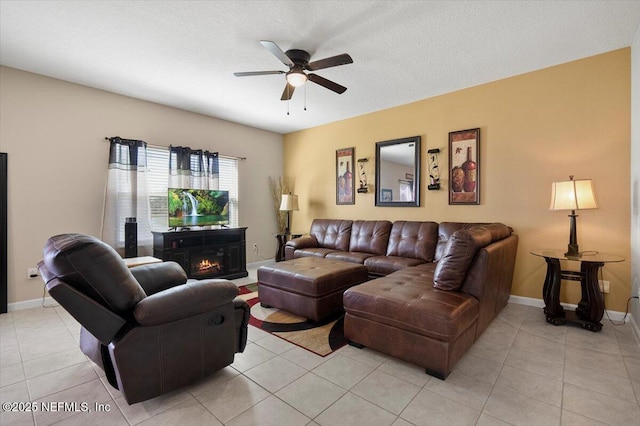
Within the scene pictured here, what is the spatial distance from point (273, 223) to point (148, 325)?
435cm

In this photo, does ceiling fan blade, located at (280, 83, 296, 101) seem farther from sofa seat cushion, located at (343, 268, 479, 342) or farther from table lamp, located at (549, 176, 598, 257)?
table lamp, located at (549, 176, 598, 257)

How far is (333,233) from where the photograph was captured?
4.77 meters

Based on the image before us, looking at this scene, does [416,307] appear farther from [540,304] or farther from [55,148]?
[55,148]

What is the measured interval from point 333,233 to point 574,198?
2.99m

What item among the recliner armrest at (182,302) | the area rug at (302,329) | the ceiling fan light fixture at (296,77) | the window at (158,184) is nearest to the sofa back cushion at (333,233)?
the area rug at (302,329)

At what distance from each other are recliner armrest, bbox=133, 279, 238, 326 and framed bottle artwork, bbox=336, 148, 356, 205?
136 inches

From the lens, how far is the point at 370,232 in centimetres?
438

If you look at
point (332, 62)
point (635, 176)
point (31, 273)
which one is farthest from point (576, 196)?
point (31, 273)

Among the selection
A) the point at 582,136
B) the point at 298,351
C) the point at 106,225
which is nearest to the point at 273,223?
the point at 106,225

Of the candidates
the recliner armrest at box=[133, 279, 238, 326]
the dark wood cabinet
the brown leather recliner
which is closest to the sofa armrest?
the brown leather recliner

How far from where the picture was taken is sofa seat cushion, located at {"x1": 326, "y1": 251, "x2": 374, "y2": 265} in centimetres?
384

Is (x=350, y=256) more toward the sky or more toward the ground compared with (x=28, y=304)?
more toward the sky

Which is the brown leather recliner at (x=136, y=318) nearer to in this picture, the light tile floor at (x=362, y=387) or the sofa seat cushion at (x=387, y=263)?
the light tile floor at (x=362, y=387)

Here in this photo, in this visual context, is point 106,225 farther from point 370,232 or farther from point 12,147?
point 370,232
